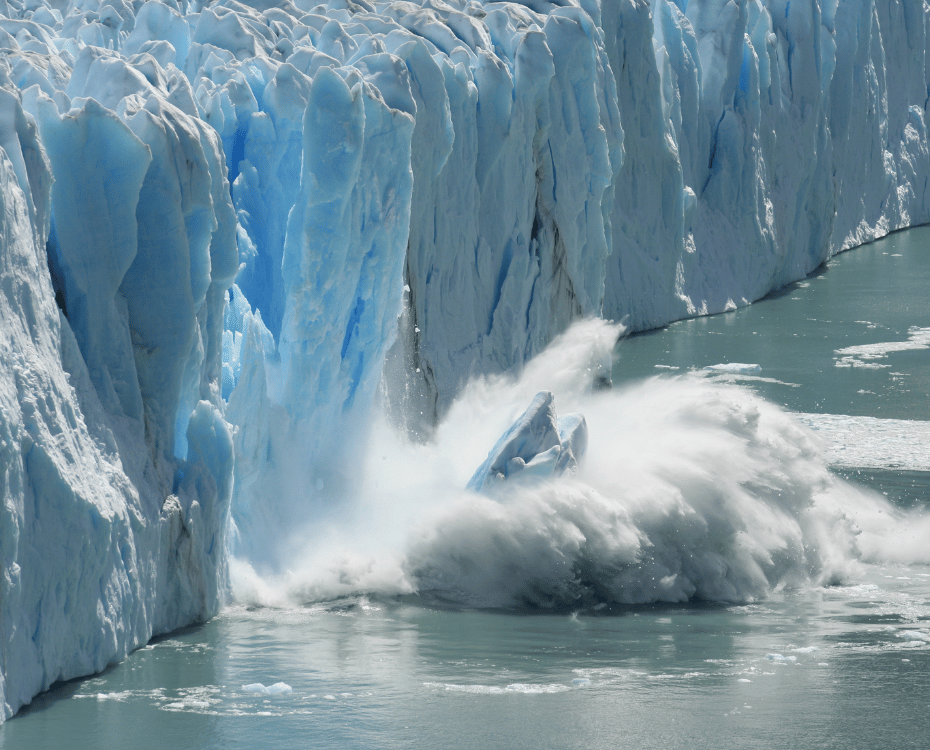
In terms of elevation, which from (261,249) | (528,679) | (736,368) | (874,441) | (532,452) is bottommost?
(528,679)

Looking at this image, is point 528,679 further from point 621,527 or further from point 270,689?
point 621,527

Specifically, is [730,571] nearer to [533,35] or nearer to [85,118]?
[85,118]

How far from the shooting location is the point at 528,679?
8.02m

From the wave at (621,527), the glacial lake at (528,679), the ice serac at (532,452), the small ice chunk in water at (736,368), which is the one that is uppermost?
the small ice chunk in water at (736,368)

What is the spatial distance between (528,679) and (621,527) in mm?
2411

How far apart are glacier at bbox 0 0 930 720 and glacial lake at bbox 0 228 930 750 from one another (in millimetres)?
433

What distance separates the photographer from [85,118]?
26.2 feet

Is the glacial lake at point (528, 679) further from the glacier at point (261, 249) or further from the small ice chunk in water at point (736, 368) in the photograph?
the small ice chunk in water at point (736, 368)

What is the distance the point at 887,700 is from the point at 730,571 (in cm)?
241

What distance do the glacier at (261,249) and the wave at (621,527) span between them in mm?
416

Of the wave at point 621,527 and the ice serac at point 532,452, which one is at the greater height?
the ice serac at point 532,452

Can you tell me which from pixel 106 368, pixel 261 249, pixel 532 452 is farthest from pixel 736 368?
pixel 106 368

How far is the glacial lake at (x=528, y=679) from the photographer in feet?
23.5

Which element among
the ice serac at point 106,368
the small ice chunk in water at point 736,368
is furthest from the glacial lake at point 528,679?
the small ice chunk in water at point 736,368
